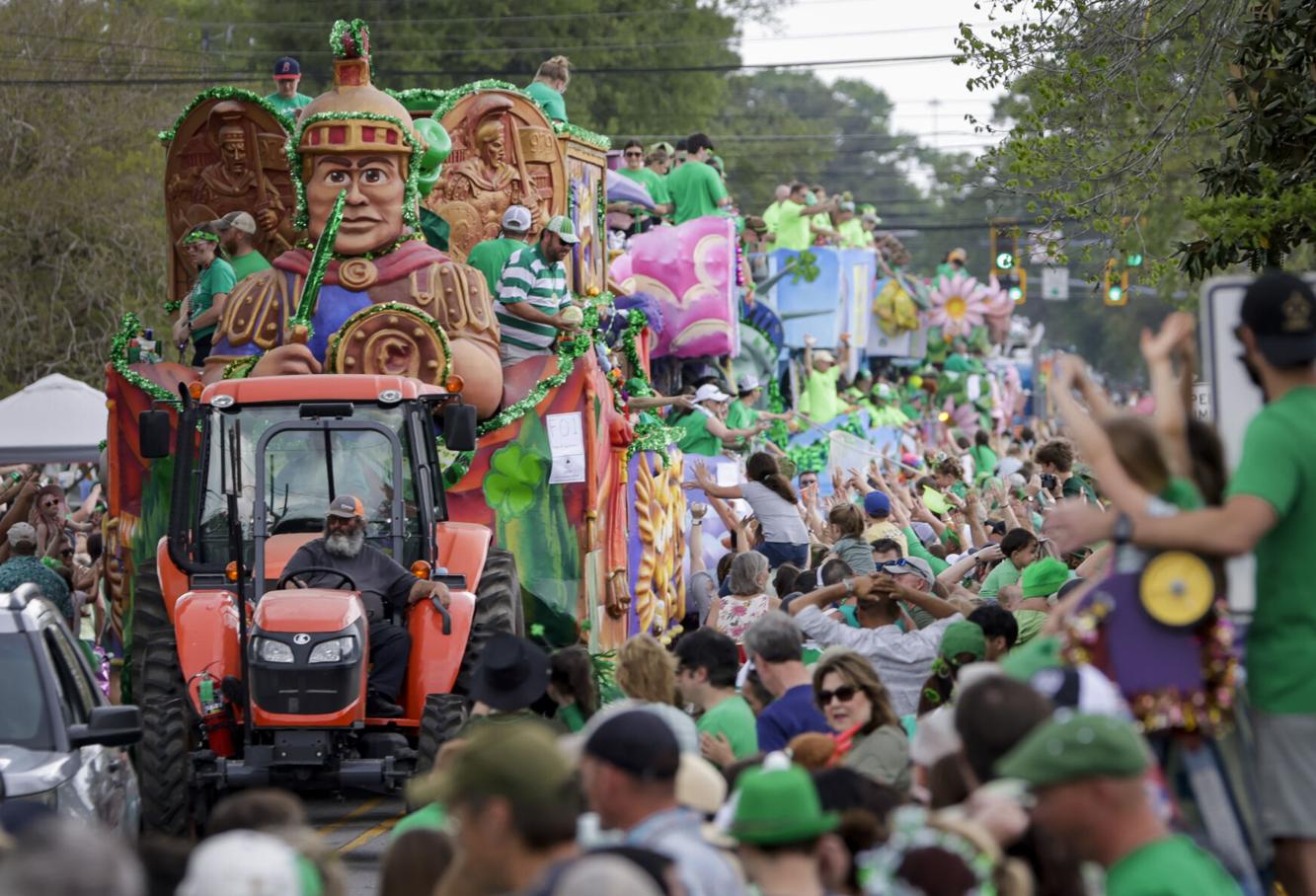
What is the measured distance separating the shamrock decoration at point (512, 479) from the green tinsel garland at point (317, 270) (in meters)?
1.50

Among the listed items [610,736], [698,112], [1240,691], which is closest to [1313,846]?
[1240,691]

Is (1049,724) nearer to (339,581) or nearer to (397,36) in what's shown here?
(339,581)

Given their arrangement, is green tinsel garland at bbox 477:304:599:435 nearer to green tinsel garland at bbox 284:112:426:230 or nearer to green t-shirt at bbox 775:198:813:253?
green tinsel garland at bbox 284:112:426:230

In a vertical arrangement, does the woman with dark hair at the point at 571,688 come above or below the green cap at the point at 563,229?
below

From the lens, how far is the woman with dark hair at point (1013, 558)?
12.1 m

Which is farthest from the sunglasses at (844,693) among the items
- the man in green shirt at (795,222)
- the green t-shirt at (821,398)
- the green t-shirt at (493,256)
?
the man in green shirt at (795,222)

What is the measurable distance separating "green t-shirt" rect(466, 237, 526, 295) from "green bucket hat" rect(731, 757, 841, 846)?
1214cm

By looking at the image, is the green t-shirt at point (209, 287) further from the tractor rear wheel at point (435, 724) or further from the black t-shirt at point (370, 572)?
the tractor rear wheel at point (435, 724)

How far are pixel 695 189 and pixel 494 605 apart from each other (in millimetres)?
14337

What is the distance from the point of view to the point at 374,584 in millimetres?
11867

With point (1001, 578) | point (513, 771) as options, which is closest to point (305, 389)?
point (1001, 578)

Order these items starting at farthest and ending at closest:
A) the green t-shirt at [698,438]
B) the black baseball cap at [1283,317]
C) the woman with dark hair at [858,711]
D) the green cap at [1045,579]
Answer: the green t-shirt at [698,438] < the green cap at [1045,579] < the woman with dark hair at [858,711] < the black baseball cap at [1283,317]

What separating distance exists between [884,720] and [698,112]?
58.0 metres

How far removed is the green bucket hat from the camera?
16.7 feet
